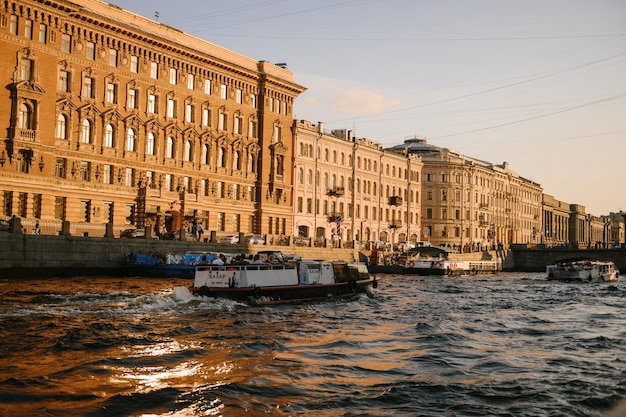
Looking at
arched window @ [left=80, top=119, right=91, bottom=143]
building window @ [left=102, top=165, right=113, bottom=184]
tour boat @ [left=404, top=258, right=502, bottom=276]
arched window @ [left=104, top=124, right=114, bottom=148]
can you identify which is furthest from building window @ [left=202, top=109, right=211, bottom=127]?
tour boat @ [left=404, top=258, right=502, bottom=276]

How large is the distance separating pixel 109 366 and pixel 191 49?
2132 inches

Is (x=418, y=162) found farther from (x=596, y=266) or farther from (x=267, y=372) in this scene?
(x=267, y=372)

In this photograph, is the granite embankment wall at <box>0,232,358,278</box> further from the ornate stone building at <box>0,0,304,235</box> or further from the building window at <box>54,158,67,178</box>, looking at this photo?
the building window at <box>54,158,67,178</box>

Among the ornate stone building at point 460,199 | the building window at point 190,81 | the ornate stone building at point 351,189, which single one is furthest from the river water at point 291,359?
the ornate stone building at point 460,199

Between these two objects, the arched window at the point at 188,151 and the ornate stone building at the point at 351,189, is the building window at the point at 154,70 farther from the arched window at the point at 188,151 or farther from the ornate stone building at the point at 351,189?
the ornate stone building at the point at 351,189

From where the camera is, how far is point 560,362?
18844 millimetres

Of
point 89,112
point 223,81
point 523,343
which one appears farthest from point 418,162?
point 523,343

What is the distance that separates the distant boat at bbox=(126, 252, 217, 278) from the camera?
4844 cm

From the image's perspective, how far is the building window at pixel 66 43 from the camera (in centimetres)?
5561

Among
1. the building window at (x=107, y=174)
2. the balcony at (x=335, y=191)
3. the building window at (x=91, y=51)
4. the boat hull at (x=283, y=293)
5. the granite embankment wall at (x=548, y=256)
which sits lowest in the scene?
the boat hull at (x=283, y=293)

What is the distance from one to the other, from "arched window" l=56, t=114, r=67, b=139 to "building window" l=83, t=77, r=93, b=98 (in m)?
2.78

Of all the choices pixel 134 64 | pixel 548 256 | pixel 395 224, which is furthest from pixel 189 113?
pixel 548 256

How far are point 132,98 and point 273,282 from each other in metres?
34.7

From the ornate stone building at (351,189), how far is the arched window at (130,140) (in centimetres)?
2219
